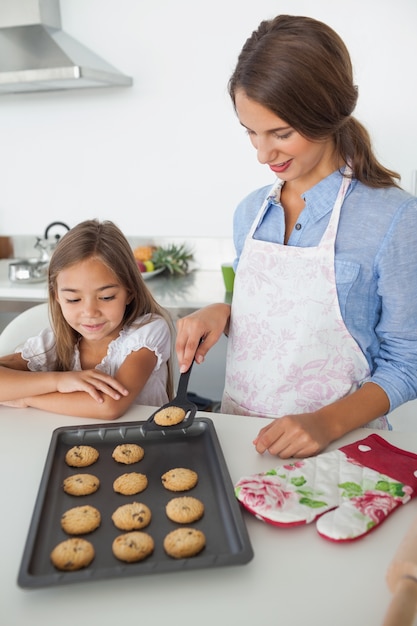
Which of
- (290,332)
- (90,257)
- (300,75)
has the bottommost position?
(290,332)

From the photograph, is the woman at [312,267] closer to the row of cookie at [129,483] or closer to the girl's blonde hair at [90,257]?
the row of cookie at [129,483]

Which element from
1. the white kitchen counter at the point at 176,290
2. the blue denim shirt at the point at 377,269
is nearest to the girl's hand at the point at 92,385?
the blue denim shirt at the point at 377,269

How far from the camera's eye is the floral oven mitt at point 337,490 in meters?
0.80

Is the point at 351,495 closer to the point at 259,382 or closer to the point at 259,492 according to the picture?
the point at 259,492

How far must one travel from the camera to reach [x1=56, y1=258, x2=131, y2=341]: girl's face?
1.47 metres

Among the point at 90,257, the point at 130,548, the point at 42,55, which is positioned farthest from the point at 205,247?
the point at 130,548

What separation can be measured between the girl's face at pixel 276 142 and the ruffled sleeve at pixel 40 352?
30.7 inches

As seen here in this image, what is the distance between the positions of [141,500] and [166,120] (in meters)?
2.38

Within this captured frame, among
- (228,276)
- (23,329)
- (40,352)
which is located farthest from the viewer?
(228,276)

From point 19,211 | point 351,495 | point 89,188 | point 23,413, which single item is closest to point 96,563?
point 351,495

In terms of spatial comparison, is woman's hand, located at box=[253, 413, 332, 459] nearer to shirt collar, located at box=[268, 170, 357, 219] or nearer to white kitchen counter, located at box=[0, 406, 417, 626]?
white kitchen counter, located at box=[0, 406, 417, 626]

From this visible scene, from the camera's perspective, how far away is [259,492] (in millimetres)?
840

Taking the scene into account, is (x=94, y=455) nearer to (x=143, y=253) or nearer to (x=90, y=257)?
(x=90, y=257)

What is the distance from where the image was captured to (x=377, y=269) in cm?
117
